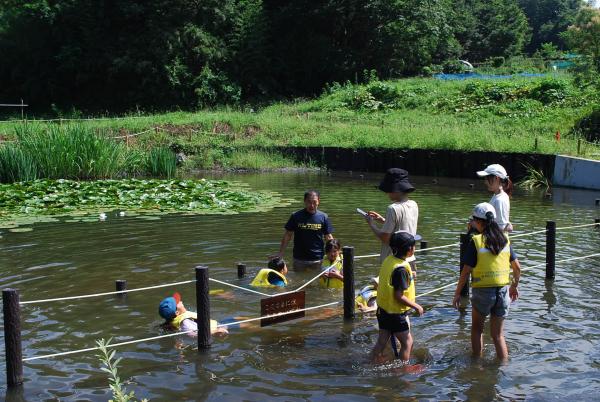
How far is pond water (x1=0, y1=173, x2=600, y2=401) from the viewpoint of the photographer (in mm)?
7855

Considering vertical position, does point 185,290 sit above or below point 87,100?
below

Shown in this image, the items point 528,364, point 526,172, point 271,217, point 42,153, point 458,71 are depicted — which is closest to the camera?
point 528,364

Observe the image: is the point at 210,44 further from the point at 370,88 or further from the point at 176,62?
the point at 370,88

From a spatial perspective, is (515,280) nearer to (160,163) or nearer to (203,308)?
(203,308)

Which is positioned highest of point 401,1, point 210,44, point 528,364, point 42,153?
point 401,1

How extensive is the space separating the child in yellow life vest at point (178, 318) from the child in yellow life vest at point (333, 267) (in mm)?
2502

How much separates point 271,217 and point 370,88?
100ft

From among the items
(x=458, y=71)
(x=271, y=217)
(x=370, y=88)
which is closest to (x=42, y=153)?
(x=271, y=217)

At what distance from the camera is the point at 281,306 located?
30.4 ft

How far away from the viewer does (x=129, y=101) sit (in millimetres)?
57562

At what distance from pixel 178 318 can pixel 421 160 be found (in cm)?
2365

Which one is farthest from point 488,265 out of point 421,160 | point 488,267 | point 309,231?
point 421,160

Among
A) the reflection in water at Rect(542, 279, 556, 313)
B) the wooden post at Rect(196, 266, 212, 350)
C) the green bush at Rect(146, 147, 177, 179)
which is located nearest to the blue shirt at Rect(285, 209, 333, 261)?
the reflection in water at Rect(542, 279, 556, 313)

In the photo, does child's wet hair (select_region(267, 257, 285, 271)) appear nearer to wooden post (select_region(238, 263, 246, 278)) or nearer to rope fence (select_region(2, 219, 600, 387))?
wooden post (select_region(238, 263, 246, 278))
